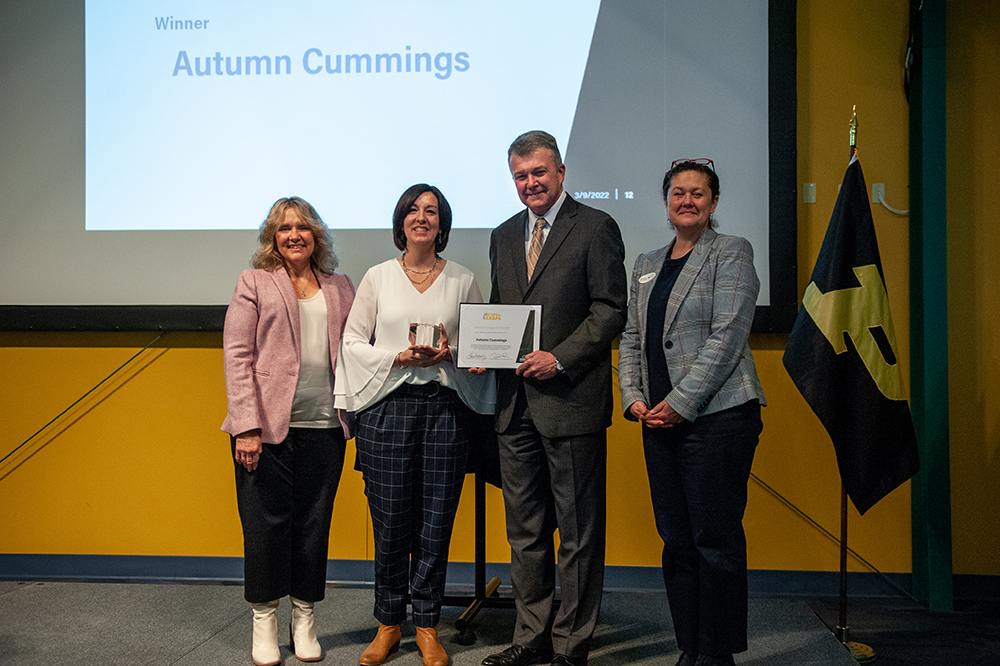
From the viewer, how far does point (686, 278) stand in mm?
2172

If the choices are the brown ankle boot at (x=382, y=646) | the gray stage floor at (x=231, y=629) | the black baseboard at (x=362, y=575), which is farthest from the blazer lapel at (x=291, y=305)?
the black baseboard at (x=362, y=575)

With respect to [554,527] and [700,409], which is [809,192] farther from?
[554,527]

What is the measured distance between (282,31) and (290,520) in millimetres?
2147

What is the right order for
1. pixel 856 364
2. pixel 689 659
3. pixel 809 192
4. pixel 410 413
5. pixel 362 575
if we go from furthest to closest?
1. pixel 362 575
2. pixel 809 192
3. pixel 856 364
4. pixel 410 413
5. pixel 689 659

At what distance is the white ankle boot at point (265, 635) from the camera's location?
2.38 m

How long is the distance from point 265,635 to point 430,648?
0.55m

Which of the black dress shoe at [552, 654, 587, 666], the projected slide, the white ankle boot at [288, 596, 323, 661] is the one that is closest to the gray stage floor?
the white ankle boot at [288, 596, 323, 661]

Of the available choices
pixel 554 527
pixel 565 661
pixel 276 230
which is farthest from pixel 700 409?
pixel 276 230

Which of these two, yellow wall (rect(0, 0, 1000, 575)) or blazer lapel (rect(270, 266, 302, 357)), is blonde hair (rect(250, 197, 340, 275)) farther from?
yellow wall (rect(0, 0, 1000, 575))

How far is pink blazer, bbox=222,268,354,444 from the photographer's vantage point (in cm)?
233

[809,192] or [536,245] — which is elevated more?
[809,192]

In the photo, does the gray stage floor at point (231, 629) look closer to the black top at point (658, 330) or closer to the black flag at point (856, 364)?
the black flag at point (856, 364)

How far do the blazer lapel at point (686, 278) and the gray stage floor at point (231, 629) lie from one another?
3.83 feet

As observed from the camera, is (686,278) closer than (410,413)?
Yes
